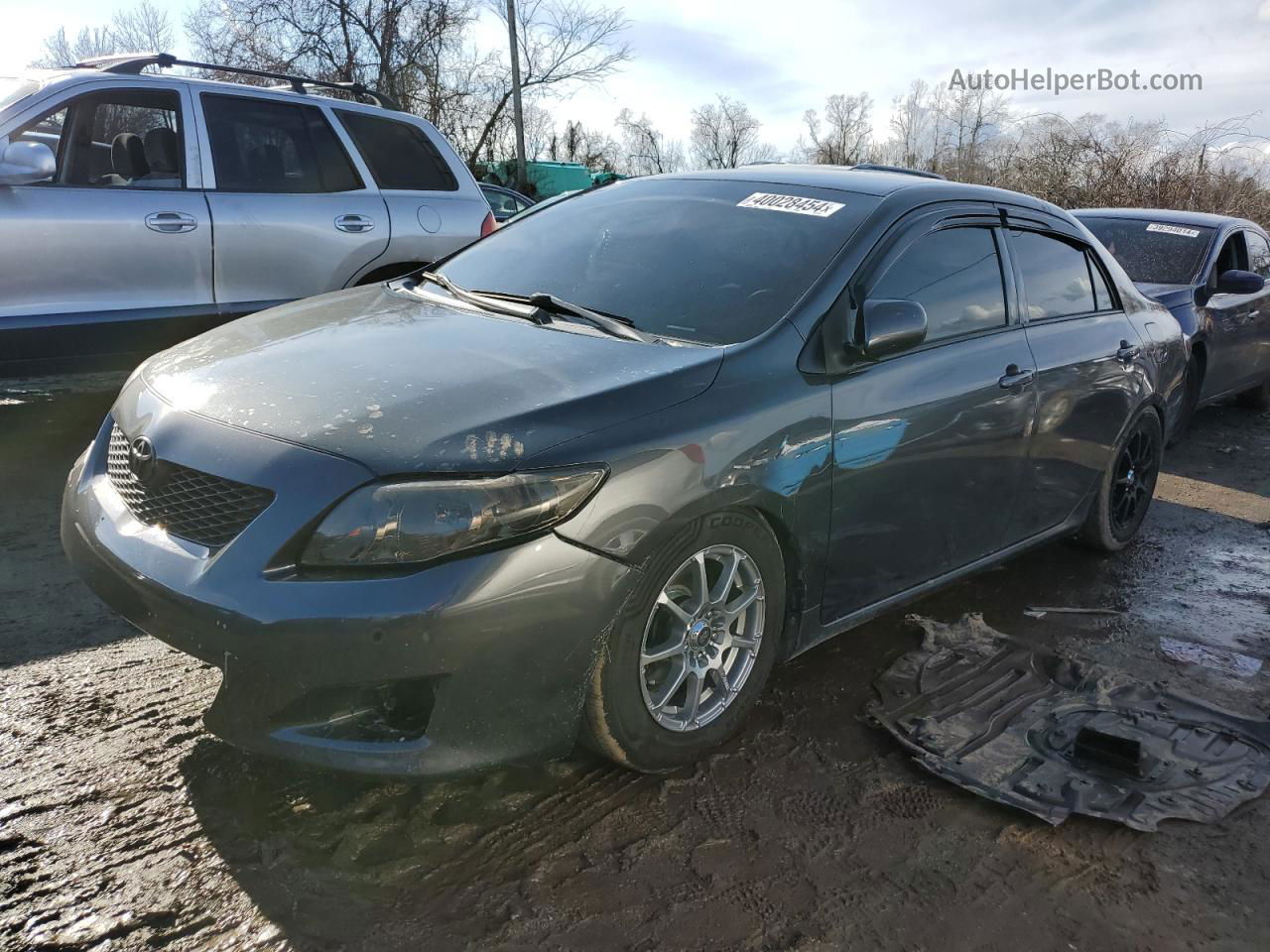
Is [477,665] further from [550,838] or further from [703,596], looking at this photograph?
[703,596]

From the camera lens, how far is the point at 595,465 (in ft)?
7.68

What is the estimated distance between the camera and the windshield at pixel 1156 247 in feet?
23.7

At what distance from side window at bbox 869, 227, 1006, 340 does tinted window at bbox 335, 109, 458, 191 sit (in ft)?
12.7

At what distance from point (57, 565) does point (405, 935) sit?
2594mm

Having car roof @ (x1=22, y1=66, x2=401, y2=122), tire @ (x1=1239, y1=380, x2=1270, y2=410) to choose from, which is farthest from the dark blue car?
car roof @ (x1=22, y1=66, x2=401, y2=122)

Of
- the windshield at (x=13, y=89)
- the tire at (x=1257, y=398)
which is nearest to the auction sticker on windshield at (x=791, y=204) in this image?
the windshield at (x=13, y=89)

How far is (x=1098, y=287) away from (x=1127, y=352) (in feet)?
1.02

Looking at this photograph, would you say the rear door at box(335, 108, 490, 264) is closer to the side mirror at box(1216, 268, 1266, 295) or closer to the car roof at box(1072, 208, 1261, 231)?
the car roof at box(1072, 208, 1261, 231)

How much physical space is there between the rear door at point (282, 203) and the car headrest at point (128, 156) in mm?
327

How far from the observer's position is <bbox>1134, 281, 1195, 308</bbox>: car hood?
679cm

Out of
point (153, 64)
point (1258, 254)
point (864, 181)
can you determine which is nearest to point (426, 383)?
point (864, 181)

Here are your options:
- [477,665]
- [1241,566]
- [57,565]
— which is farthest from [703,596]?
[1241,566]

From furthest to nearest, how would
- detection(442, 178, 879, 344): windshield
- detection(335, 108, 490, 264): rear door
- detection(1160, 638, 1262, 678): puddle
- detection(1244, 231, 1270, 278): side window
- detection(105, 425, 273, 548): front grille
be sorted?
1. detection(1244, 231, 1270, 278): side window
2. detection(335, 108, 490, 264): rear door
3. detection(1160, 638, 1262, 678): puddle
4. detection(442, 178, 879, 344): windshield
5. detection(105, 425, 273, 548): front grille

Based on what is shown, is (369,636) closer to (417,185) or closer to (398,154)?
(417,185)
